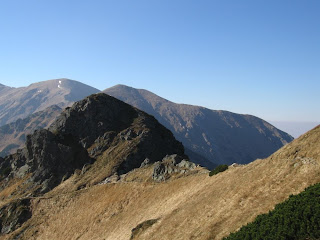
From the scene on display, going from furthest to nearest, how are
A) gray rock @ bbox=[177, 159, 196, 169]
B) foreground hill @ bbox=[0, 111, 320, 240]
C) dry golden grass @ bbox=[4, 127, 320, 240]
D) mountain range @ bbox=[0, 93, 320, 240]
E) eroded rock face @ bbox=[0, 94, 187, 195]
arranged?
eroded rock face @ bbox=[0, 94, 187, 195], gray rock @ bbox=[177, 159, 196, 169], mountain range @ bbox=[0, 93, 320, 240], foreground hill @ bbox=[0, 111, 320, 240], dry golden grass @ bbox=[4, 127, 320, 240]

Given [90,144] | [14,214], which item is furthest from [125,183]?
[90,144]

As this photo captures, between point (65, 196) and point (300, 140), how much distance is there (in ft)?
178

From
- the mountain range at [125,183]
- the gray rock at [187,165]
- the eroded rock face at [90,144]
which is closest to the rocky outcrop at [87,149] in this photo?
the eroded rock face at [90,144]

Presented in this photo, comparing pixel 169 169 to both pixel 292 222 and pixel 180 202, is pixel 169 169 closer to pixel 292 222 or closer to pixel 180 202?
pixel 180 202

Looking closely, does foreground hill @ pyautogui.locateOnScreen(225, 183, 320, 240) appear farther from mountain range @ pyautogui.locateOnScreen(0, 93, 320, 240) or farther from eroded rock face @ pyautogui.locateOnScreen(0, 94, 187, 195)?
eroded rock face @ pyautogui.locateOnScreen(0, 94, 187, 195)

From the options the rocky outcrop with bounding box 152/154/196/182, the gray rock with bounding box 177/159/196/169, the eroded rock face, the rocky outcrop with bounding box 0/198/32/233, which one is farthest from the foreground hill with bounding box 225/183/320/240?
the eroded rock face

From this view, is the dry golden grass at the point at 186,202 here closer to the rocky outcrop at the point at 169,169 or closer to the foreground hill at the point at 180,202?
the foreground hill at the point at 180,202

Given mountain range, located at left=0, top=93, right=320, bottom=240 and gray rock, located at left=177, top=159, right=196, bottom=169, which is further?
gray rock, located at left=177, top=159, right=196, bottom=169

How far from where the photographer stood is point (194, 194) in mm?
43375

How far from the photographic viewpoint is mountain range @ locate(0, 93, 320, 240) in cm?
3106

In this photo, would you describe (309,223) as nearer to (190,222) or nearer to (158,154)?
(190,222)

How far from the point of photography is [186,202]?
41.1m

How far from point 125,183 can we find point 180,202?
73.6ft

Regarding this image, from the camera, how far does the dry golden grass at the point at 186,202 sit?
29.0 m
